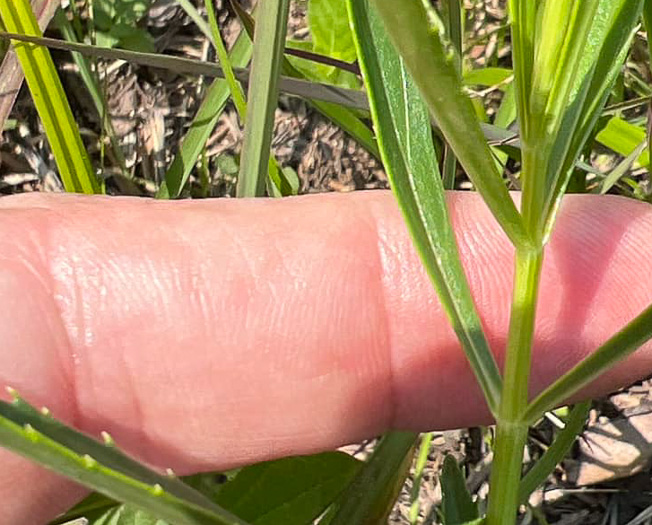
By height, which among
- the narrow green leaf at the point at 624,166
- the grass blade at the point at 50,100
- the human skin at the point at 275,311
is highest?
the grass blade at the point at 50,100

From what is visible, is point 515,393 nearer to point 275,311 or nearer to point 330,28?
point 275,311

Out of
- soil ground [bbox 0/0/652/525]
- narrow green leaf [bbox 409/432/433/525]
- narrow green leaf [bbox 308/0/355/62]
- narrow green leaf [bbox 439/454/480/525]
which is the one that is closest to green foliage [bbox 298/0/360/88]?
narrow green leaf [bbox 308/0/355/62]

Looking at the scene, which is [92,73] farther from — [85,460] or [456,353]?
[85,460]

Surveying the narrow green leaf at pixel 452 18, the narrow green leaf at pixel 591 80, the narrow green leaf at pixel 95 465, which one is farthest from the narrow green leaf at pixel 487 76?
the narrow green leaf at pixel 95 465

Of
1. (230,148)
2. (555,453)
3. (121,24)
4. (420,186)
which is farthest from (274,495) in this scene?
(121,24)

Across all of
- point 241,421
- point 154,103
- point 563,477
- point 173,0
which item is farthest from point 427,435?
point 173,0

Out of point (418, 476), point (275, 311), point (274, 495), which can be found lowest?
point (418, 476)

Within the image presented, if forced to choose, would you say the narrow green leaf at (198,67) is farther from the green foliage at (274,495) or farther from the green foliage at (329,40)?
the green foliage at (274,495)
